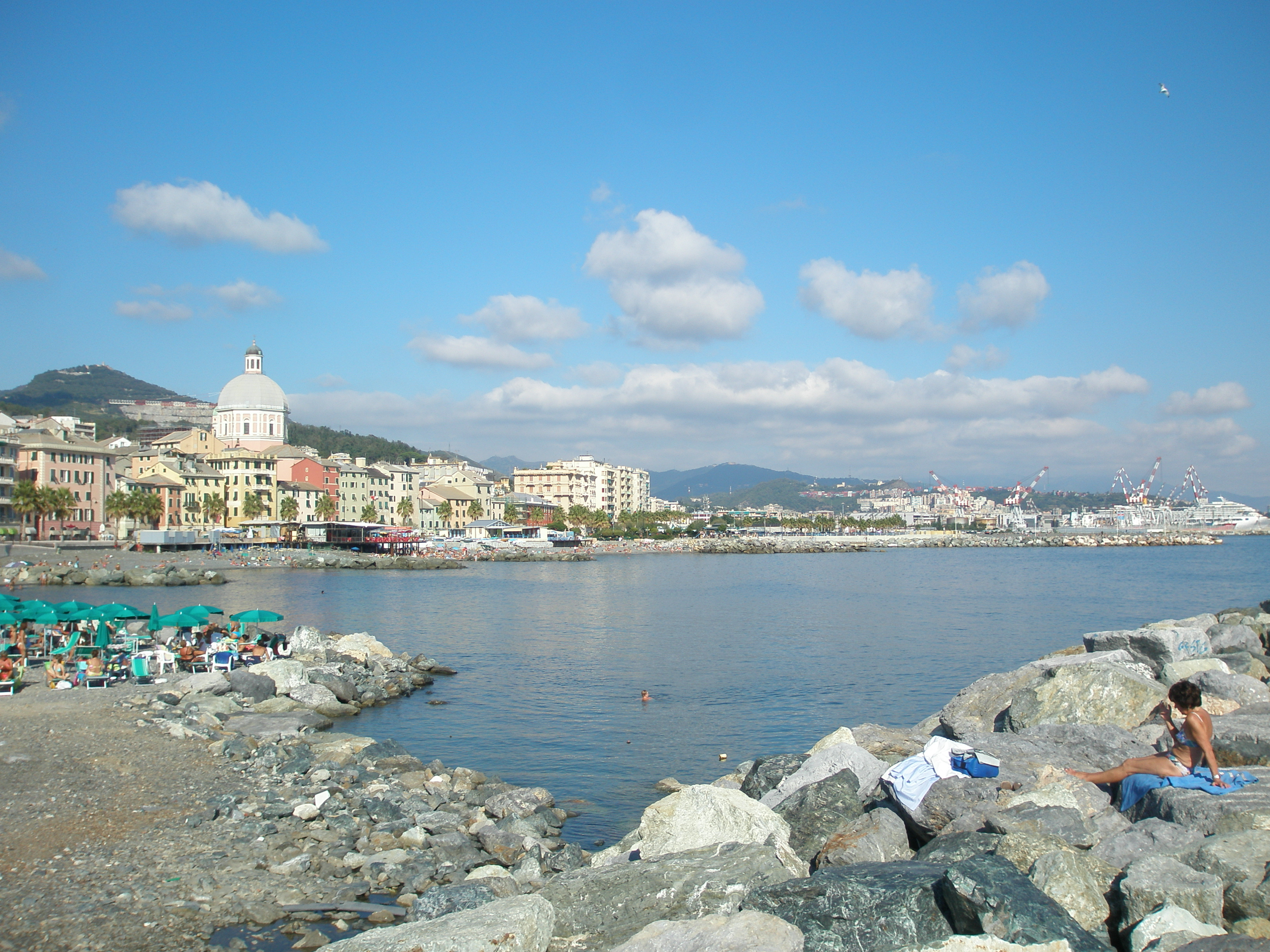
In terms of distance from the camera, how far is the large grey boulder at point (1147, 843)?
6598 mm

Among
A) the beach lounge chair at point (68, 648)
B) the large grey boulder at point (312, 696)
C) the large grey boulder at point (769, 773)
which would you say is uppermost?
the large grey boulder at point (769, 773)

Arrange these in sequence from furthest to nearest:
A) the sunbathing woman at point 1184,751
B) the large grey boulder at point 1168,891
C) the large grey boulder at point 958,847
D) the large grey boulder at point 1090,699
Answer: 1. the large grey boulder at point 1090,699
2. the sunbathing woman at point 1184,751
3. the large grey boulder at point 958,847
4. the large grey boulder at point 1168,891

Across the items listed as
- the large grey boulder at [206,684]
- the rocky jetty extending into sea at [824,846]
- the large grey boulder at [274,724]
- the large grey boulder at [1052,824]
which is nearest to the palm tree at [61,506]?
the large grey boulder at [206,684]

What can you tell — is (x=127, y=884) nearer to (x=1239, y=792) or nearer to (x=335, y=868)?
(x=335, y=868)

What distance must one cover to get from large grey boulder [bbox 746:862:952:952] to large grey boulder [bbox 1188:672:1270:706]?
22.7 ft

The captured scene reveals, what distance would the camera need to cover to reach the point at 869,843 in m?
7.64

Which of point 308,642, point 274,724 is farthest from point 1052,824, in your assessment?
point 308,642

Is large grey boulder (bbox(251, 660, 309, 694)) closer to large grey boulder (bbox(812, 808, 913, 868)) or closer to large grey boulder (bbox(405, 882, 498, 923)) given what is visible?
large grey boulder (bbox(405, 882, 498, 923))

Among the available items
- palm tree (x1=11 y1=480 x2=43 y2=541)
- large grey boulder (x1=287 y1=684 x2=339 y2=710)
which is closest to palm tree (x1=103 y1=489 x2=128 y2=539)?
palm tree (x1=11 y1=480 x2=43 y2=541)

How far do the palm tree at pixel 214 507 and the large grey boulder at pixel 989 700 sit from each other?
320ft

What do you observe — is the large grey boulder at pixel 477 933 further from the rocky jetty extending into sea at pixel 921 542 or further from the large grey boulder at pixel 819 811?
the rocky jetty extending into sea at pixel 921 542

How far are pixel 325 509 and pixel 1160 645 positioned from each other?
340 ft

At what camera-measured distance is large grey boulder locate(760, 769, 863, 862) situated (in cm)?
821

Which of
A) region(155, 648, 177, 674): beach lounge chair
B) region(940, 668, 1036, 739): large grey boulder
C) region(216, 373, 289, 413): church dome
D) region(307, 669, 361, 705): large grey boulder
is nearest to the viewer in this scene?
region(940, 668, 1036, 739): large grey boulder
